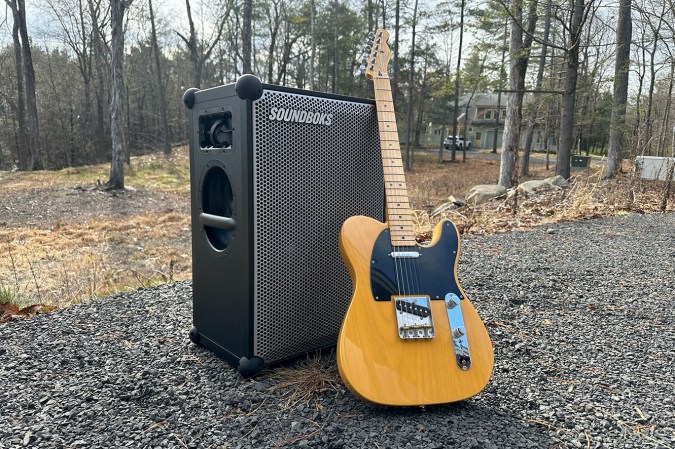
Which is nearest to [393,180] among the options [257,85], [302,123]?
[302,123]

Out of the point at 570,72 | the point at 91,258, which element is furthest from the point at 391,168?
the point at 570,72

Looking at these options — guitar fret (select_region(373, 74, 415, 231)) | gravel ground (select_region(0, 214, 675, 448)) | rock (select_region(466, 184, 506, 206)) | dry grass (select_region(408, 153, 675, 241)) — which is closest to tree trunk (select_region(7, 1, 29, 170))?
rock (select_region(466, 184, 506, 206))

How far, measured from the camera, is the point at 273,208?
178 cm

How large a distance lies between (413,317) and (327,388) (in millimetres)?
444

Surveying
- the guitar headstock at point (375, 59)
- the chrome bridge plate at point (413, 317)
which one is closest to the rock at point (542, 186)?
the guitar headstock at point (375, 59)

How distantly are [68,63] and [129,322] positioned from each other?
2775cm

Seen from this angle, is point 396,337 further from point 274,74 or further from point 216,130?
point 274,74

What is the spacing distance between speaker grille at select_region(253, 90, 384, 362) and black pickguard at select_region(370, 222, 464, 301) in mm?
301

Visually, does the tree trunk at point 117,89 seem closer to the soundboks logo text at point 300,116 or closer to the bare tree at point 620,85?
the soundboks logo text at point 300,116

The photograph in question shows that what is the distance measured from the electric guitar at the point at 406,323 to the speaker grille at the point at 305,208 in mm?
208

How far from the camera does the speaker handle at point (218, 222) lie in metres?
1.83

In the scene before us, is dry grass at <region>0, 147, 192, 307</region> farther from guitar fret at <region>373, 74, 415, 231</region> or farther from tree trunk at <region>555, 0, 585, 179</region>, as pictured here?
tree trunk at <region>555, 0, 585, 179</region>

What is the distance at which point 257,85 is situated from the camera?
1.67 meters

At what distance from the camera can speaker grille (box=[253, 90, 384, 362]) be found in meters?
1.77
